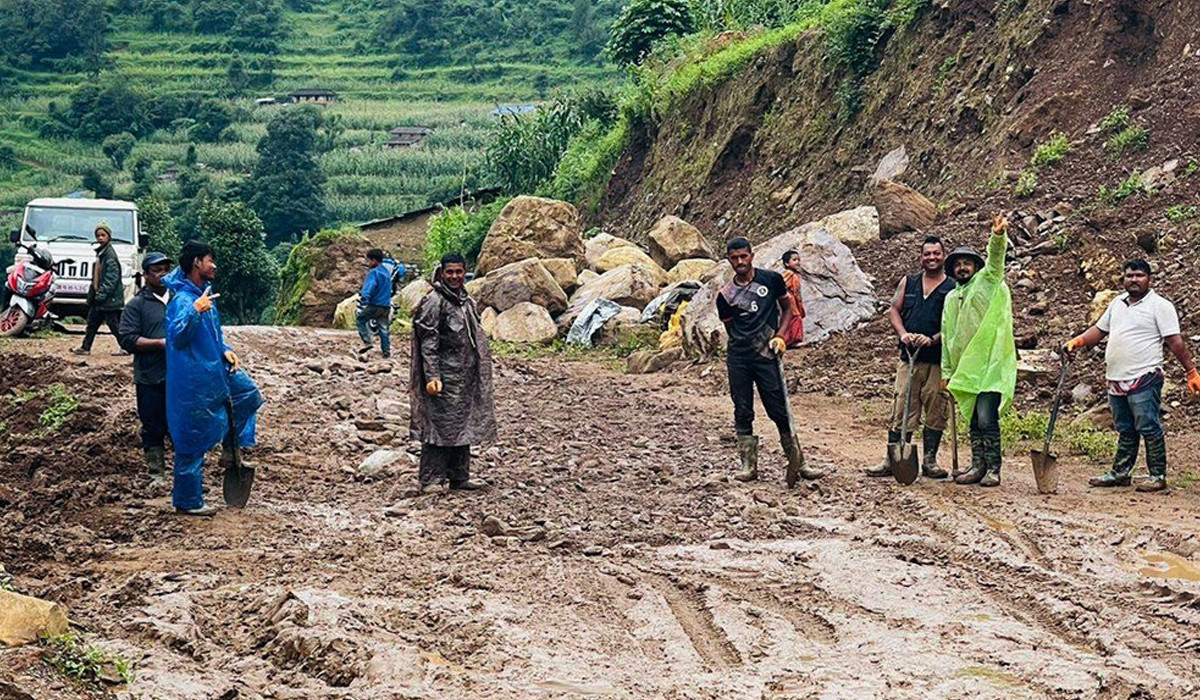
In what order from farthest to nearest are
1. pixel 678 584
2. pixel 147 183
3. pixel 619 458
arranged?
pixel 147 183 → pixel 619 458 → pixel 678 584

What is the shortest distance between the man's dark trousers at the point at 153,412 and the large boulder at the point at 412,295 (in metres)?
14.0

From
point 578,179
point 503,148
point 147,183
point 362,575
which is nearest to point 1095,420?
point 362,575

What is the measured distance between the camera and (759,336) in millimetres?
10023

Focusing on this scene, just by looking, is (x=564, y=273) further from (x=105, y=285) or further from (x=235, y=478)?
(x=235, y=478)

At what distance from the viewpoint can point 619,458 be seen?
11.5 metres

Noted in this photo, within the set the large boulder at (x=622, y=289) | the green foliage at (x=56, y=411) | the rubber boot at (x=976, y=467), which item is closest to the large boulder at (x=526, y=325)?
the large boulder at (x=622, y=289)

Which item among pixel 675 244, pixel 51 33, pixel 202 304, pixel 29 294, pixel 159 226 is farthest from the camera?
pixel 51 33

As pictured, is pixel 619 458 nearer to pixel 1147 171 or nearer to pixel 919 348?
pixel 919 348

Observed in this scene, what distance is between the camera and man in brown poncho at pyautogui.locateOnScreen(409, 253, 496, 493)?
10.1 meters

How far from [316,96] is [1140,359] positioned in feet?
247

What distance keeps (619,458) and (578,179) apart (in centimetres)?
2341

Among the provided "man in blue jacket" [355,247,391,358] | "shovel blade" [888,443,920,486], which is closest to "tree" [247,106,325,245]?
"man in blue jacket" [355,247,391,358]

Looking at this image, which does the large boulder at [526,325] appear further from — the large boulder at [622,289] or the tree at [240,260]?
the tree at [240,260]

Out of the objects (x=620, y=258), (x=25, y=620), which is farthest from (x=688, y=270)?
(x=25, y=620)
